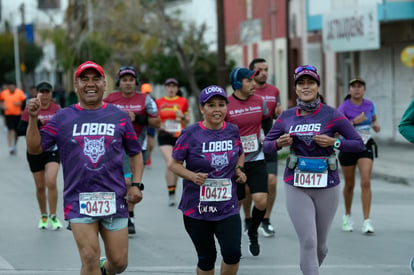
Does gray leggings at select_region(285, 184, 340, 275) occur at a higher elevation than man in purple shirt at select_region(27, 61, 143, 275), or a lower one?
lower

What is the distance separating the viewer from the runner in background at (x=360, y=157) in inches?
434

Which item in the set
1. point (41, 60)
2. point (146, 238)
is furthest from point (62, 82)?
point (146, 238)

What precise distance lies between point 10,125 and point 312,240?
1912 centimetres

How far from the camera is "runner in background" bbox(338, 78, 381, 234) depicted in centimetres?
1103

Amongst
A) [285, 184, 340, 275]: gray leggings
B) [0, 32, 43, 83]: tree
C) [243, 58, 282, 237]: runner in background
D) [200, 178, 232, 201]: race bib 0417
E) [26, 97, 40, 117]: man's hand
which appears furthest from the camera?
[0, 32, 43, 83]: tree

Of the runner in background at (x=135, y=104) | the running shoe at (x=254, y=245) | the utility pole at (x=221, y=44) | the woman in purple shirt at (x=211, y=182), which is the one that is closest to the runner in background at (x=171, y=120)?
the runner in background at (x=135, y=104)

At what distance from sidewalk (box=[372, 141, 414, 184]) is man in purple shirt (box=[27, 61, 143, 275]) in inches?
429

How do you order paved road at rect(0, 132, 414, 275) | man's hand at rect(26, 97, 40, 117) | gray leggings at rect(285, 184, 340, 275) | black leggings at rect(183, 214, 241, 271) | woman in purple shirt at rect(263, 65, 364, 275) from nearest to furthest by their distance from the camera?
man's hand at rect(26, 97, 40, 117) < black leggings at rect(183, 214, 241, 271) < gray leggings at rect(285, 184, 340, 275) < woman in purple shirt at rect(263, 65, 364, 275) < paved road at rect(0, 132, 414, 275)

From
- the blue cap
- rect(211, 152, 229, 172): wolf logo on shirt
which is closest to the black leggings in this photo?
rect(211, 152, 229, 172): wolf logo on shirt

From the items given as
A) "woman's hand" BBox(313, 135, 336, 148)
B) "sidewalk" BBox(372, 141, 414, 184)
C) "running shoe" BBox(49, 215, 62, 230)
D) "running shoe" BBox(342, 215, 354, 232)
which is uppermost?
"woman's hand" BBox(313, 135, 336, 148)

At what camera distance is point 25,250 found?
32.7 feet

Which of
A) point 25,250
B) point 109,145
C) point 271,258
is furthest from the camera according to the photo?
point 25,250

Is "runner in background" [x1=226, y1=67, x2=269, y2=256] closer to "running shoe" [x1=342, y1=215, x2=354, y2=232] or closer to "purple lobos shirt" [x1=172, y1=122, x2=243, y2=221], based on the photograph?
"running shoe" [x1=342, y1=215, x2=354, y2=232]

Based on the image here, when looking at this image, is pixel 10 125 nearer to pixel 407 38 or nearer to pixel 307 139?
pixel 407 38
